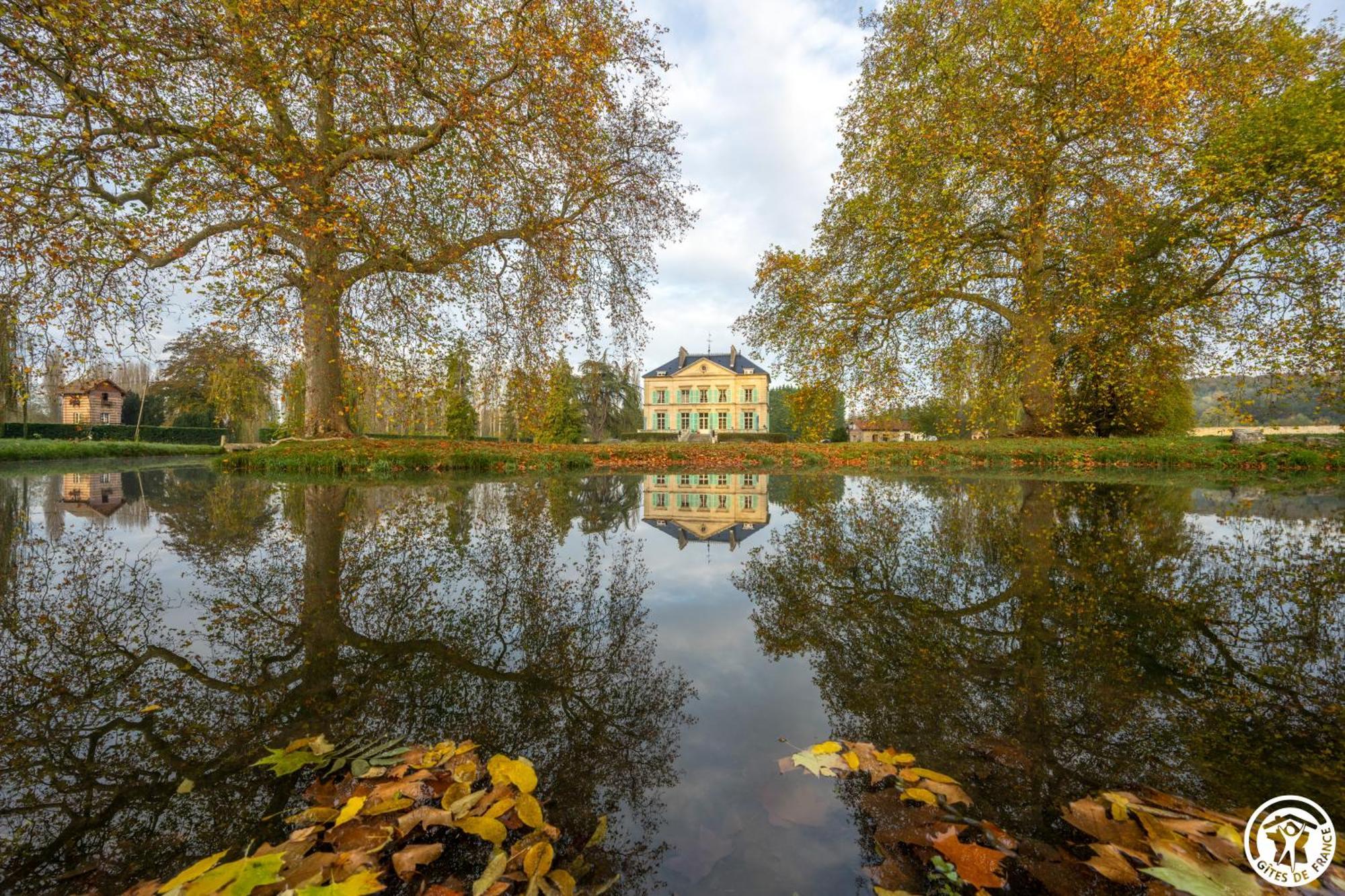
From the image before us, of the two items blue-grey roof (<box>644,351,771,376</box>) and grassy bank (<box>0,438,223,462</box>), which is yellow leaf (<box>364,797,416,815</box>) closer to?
grassy bank (<box>0,438,223,462</box>)

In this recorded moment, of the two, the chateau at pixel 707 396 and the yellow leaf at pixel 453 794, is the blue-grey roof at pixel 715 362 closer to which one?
the chateau at pixel 707 396

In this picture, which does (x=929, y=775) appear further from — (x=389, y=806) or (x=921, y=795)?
Result: (x=389, y=806)

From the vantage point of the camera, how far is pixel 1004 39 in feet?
33.5

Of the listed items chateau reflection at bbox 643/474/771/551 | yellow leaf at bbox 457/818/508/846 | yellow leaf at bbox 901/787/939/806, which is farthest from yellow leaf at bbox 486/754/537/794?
chateau reflection at bbox 643/474/771/551

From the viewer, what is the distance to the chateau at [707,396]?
4719cm

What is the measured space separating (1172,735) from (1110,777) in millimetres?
349

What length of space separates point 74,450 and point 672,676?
23.6 metres

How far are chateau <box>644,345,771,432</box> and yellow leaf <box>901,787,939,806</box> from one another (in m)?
45.6

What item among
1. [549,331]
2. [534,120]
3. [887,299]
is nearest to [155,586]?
[549,331]

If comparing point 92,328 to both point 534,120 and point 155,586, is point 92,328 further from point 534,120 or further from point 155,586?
point 534,120

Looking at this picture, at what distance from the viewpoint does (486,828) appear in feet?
3.14

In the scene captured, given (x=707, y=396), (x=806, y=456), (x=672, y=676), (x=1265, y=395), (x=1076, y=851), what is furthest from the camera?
(x=707, y=396)

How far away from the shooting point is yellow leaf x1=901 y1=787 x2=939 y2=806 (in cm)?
107

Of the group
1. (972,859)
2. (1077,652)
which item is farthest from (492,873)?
(1077,652)
